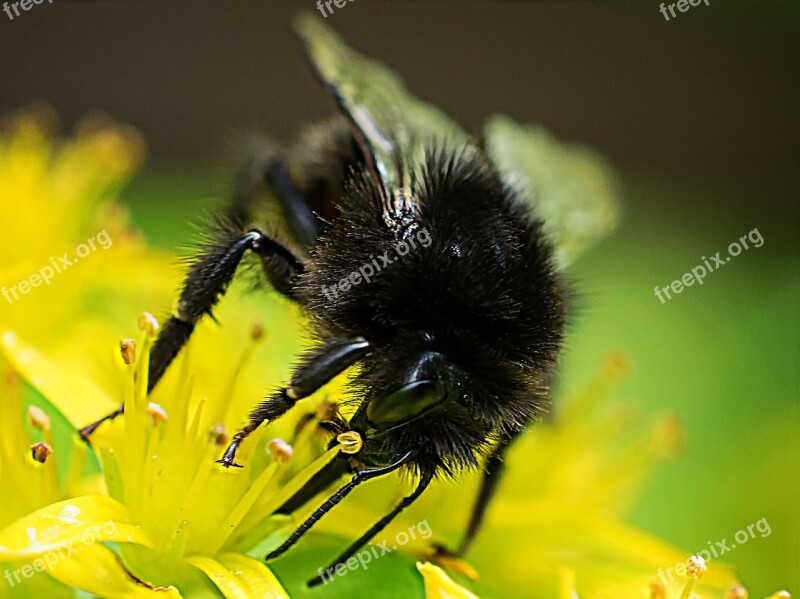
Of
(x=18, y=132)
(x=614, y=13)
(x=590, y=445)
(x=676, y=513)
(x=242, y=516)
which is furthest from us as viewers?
(x=614, y=13)

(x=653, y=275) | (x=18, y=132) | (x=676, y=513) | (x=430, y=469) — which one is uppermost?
(x=18, y=132)

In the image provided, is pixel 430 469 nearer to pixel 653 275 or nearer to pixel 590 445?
pixel 590 445

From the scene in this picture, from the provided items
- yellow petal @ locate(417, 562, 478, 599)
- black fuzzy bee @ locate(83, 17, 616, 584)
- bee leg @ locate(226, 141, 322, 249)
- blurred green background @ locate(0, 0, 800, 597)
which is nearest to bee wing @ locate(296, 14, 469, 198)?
black fuzzy bee @ locate(83, 17, 616, 584)

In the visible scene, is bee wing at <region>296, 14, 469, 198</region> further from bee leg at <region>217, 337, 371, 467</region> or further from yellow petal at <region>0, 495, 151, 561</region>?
yellow petal at <region>0, 495, 151, 561</region>

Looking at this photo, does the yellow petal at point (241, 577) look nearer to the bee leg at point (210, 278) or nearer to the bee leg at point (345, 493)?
the bee leg at point (345, 493)

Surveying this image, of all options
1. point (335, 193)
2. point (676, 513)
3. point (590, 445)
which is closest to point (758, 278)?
point (676, 513)

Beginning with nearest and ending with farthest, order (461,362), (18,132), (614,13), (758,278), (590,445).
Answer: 1. (461,362)
2. (590,445)
3. (18,132)
4. (758,278)
5. (614,13)

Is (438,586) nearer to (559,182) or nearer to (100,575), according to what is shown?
(100,575)
